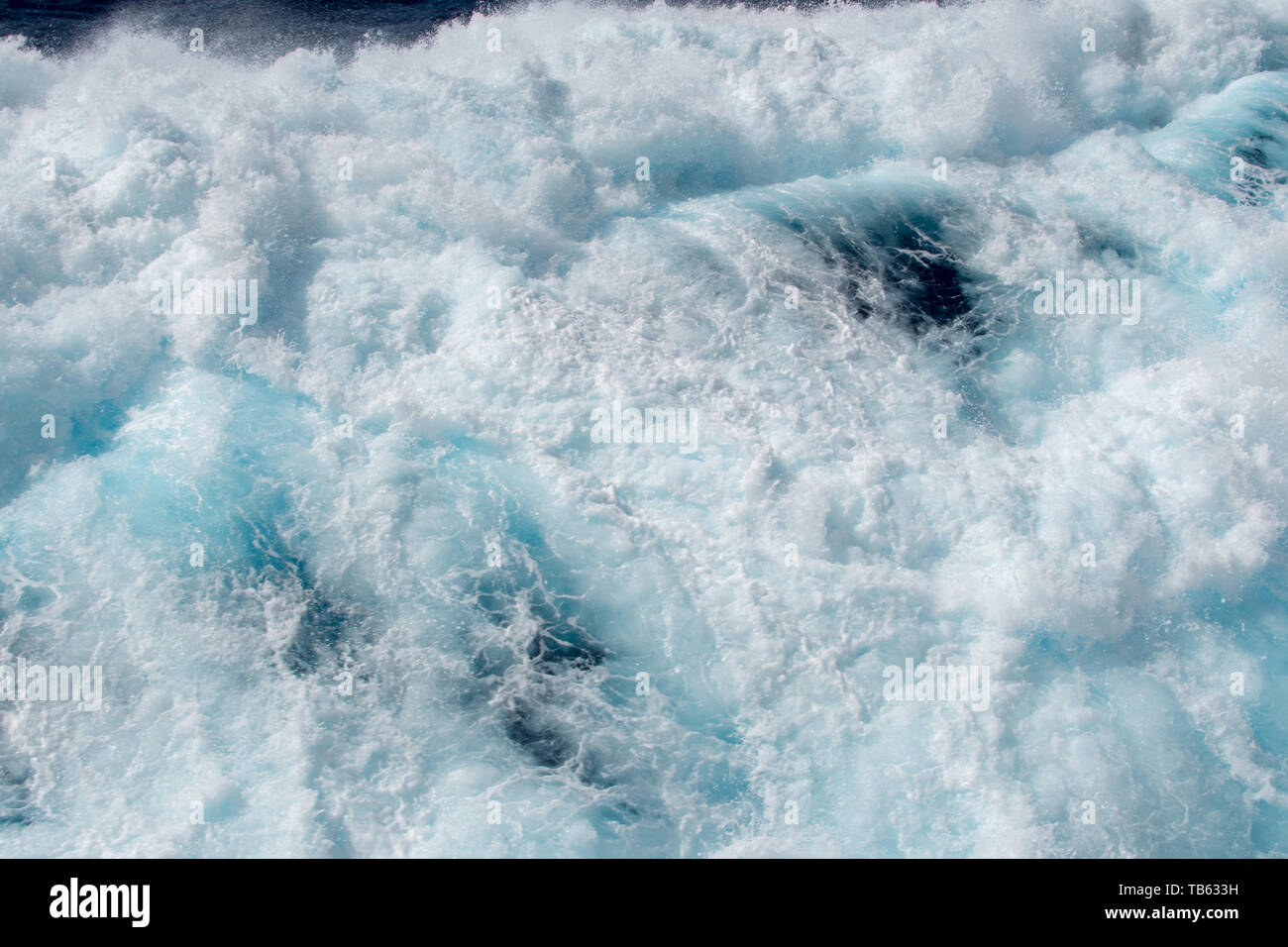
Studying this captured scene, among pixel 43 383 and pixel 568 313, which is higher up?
pixel 568 313

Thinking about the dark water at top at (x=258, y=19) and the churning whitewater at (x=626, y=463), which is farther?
the dark water at top at (x=258, y=19)

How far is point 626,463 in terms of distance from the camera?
999 cm

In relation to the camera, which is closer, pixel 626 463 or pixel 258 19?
pixel 626 463

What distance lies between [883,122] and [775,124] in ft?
6.40

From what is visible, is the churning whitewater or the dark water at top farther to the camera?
the dark water at top

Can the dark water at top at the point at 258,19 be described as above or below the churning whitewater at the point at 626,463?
above

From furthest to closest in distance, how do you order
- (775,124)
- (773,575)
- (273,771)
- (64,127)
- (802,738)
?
(775,124)
(64,127)
(773,575)
(802,738)
(273,771)

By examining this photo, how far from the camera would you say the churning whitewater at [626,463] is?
304 inches

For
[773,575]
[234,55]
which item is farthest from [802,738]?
[234,55]

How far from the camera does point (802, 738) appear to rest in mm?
8047

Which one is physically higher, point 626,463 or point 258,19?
point 258,19

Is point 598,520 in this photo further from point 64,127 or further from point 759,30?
point 759,30

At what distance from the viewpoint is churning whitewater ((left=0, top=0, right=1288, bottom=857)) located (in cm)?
772

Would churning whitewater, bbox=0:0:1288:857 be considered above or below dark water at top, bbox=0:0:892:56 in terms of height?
below
